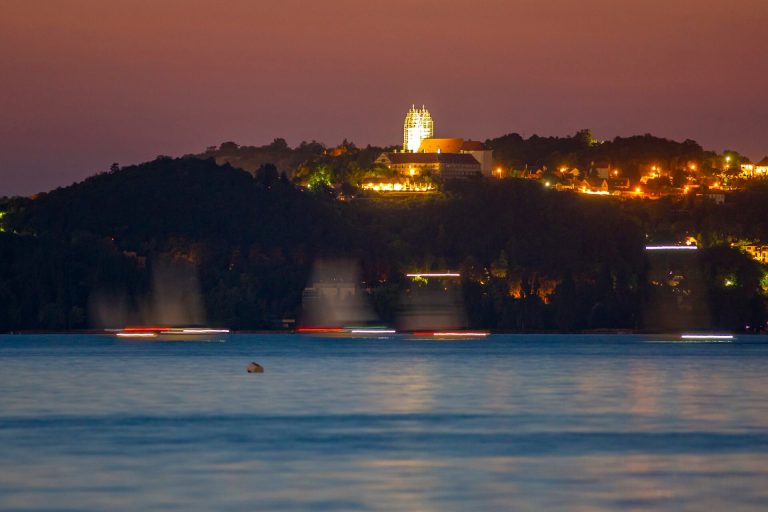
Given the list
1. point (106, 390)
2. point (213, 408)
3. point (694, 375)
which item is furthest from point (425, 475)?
point (694, 375)

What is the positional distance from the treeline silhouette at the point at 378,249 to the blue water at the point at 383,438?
3081 inches

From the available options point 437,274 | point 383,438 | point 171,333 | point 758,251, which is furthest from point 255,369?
point 758,251

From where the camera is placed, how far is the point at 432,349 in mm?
113062

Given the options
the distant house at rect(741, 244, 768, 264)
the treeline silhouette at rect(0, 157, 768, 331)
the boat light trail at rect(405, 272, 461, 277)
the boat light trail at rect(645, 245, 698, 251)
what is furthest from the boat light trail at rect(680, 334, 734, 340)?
the distant house at rect(741, 244, 768, 264)

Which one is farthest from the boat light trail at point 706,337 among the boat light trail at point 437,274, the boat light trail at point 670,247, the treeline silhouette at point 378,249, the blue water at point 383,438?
the blue water at point 383,438

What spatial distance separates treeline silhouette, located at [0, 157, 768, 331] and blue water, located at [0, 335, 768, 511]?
257 ft

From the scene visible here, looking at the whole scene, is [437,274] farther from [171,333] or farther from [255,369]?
[255,369]

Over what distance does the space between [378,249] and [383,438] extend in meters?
135

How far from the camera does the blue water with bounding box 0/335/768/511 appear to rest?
32.4 meters

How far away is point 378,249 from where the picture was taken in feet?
586

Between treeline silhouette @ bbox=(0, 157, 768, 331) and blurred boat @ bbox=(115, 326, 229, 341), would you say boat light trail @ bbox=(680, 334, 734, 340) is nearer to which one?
treeline silhouette @ bbox=(0, 157, 768, 331)

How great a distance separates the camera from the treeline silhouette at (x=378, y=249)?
15725 centimetres

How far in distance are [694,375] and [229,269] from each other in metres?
100

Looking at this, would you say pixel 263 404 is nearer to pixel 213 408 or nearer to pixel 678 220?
pixel 213 408
